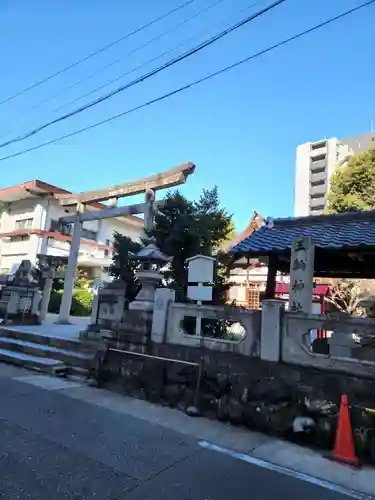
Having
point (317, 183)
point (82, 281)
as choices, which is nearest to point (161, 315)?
point (82, 281)

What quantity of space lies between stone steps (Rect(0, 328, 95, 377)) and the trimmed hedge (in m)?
11.1

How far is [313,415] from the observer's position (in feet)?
16.2

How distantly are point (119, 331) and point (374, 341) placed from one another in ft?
16.2

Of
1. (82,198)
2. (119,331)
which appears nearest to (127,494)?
(119,331)

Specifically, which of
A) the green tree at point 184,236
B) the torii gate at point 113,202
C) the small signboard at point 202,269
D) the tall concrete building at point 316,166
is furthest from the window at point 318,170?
the small signboard at point 202,269

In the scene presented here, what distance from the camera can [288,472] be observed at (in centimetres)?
394

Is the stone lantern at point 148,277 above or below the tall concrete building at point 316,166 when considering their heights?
→ below

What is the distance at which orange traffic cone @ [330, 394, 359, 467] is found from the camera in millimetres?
4367

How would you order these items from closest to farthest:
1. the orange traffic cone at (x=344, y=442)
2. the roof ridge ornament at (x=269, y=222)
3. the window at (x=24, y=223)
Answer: the orange traffic cone at (x=344, y=442), the roof ridge ornament at (x=269, y=222), the window at (x=24, y=223)

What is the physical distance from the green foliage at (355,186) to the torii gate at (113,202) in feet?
25.9

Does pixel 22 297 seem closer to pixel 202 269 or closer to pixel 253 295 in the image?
pixel 202 269

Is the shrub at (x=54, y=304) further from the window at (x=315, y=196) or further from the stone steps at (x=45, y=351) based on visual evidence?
the window at (x=315, y=196)

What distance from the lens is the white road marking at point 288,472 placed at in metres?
3.57

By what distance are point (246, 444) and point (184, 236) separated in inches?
253
